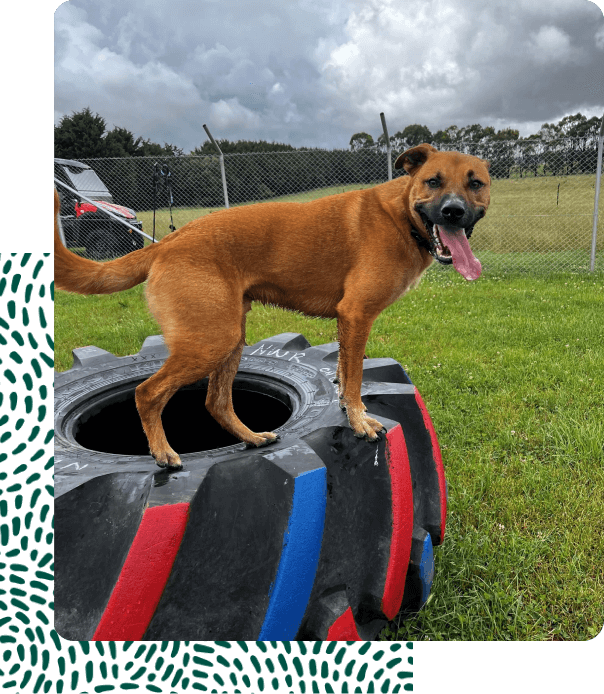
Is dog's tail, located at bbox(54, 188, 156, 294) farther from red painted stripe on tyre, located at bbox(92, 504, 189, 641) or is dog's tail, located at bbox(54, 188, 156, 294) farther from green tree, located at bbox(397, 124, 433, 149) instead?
green tree, located at bbox(397, 124, 433, 149)

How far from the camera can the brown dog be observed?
1568mm

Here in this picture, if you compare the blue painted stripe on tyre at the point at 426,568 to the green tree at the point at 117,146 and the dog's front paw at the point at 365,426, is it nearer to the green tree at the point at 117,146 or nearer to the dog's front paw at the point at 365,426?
the dog's front paw at the point at 365,426

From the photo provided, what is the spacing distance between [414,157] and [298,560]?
1438mm

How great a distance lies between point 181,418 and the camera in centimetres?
282

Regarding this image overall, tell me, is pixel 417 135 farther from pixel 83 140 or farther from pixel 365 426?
pixel 83 140

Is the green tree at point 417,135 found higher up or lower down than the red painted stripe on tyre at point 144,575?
higher up

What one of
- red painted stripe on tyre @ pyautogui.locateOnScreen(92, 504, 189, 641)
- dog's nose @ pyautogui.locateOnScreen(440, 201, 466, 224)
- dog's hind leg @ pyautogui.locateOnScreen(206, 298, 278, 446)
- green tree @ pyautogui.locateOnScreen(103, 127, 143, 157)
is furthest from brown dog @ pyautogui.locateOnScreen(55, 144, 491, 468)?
green tree @ pyautogui.locateOnScreen(103, 127, 143, 157)

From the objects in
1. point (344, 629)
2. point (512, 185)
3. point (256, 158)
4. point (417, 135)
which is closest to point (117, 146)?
point (256, 158)

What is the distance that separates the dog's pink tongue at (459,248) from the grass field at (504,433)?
1.27 metres

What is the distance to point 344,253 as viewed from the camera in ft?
6.03

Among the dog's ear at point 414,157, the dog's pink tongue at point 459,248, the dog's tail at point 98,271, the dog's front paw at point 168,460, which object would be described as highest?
the dog's ear at point 414,157

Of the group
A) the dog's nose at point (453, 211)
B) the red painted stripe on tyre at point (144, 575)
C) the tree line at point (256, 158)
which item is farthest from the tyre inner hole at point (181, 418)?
the tree line at point (256, 158)

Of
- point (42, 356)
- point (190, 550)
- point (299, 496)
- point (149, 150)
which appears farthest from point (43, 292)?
point (149, 150)

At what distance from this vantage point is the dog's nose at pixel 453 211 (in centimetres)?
144
